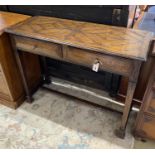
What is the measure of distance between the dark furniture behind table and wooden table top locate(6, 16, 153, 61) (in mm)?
96

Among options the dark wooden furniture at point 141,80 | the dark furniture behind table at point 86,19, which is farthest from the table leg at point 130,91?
the dark furniture behind table at point 86,19

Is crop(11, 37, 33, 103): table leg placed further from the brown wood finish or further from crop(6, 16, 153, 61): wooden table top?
the brown wood finish

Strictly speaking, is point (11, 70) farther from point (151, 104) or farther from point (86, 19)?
point (151, 104)

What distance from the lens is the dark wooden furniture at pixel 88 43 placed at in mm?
1032

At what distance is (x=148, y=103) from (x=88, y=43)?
58 centimetres

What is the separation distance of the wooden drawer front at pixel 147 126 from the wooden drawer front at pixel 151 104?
0.05 m

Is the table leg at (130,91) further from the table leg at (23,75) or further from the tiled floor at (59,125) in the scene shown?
the table leg at (23,75)

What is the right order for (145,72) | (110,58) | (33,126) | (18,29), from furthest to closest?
1. (33,126)
2. (145,72)
3. (18,29)
4. (110,58)

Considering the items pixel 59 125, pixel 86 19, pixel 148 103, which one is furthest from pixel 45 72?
pixel 148 103

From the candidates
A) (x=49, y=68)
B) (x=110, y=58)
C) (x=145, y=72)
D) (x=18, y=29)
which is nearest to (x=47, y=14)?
(x=18, y=29)

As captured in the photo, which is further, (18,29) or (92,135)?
(92,135)

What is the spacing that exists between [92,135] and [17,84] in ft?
2.79
